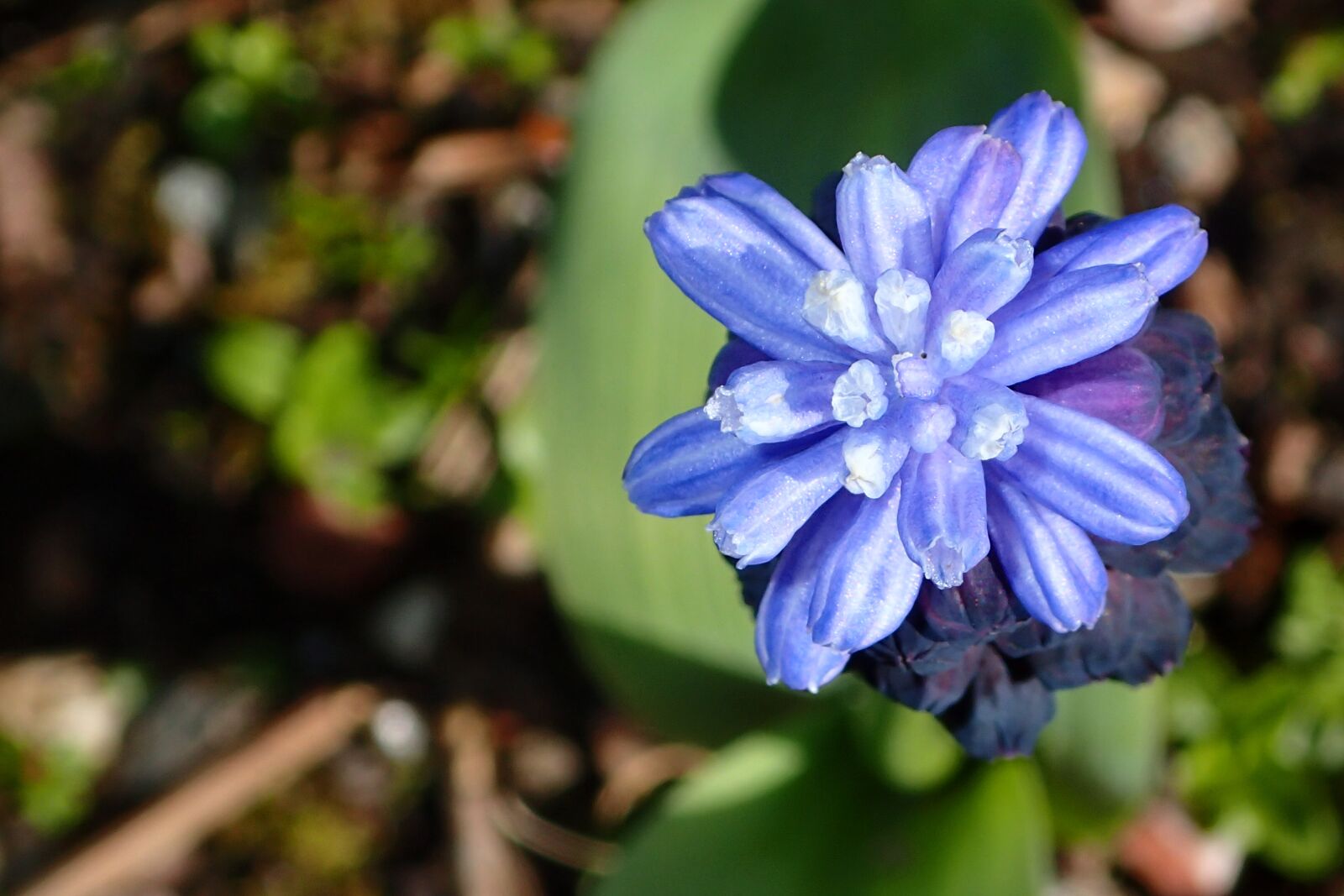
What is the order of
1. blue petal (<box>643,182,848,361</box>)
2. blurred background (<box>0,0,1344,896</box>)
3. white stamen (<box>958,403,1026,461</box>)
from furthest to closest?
blurred background (<box>0,0,1344,896</box>)
blue petal (<box>643,182,848,361</box>)
white stamen (<box>958,403,1026,461</box>)

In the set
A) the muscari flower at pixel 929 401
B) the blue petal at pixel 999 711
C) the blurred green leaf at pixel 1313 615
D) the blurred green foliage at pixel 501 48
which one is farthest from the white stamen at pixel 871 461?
the blurred green foliage at pixel 501 48

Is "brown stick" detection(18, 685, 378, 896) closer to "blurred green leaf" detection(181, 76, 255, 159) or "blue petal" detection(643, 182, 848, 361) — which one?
"blurred green leaf" detection(181, 76, 255, 159)

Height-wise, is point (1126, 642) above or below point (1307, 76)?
above

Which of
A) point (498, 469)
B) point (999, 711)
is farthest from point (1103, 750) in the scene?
Answer: point (498, 469)

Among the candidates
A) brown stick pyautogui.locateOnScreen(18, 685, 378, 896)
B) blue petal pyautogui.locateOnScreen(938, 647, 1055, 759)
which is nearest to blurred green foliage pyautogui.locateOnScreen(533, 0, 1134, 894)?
blue petal pyautogui.locateOnScreen(938, 647, 1055, 759)

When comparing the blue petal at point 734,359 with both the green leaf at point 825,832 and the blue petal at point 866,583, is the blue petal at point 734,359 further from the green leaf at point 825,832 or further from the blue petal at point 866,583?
the green leaf at point 825,832

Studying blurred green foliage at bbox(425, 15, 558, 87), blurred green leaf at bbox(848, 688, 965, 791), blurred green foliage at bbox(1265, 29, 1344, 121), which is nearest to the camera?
blurred green leaf at bbox(848, 688, 965, 791)

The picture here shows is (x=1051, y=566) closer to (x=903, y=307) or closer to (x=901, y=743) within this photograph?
(x=903, y=307)

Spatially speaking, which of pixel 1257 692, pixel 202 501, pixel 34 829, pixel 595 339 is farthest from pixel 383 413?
pixel 1257 692
